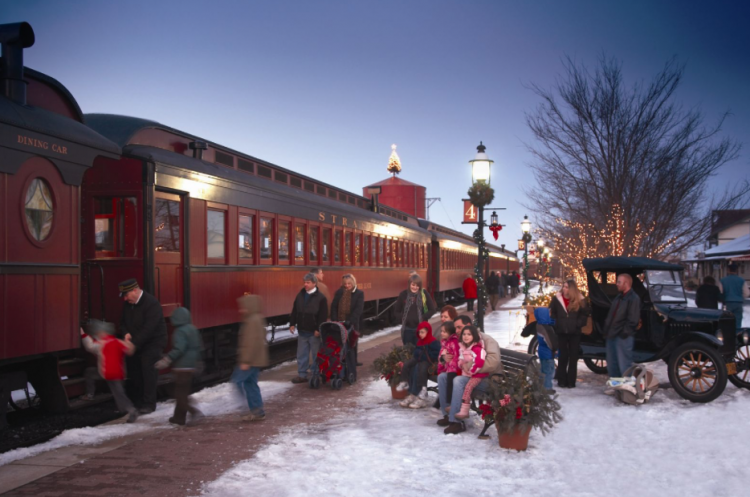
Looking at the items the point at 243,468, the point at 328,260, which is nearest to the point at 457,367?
the point at 243,468

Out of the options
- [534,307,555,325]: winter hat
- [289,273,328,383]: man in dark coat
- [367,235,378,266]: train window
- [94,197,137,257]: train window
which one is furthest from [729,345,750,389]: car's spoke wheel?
[367,235,378,266]: train window

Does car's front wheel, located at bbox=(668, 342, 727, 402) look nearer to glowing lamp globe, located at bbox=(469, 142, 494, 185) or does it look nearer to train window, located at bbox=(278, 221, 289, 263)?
glowing lamp globe, located at bbox=(469, 142, 494, 185)

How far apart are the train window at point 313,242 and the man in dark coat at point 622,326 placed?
676cm

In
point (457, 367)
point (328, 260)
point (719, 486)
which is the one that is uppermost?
point (328, 260)

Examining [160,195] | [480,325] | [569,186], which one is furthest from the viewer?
[569,186]

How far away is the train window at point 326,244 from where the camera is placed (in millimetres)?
15180

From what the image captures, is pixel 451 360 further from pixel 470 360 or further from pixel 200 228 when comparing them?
pixel 200 228

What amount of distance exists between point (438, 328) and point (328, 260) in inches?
261

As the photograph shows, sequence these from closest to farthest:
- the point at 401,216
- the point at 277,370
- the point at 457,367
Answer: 1. the point at 457,367
2. the point at 277,370
3. the point at 401,216

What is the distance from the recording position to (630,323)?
916 cm

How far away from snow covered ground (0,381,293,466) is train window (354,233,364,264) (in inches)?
304

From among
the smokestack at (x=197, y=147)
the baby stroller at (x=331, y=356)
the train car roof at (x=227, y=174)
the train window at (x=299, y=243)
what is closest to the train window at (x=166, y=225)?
the train car roof at (x=227, y=174)

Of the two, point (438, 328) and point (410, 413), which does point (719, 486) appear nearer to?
point (410, 413)

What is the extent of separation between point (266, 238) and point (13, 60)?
567 cm
